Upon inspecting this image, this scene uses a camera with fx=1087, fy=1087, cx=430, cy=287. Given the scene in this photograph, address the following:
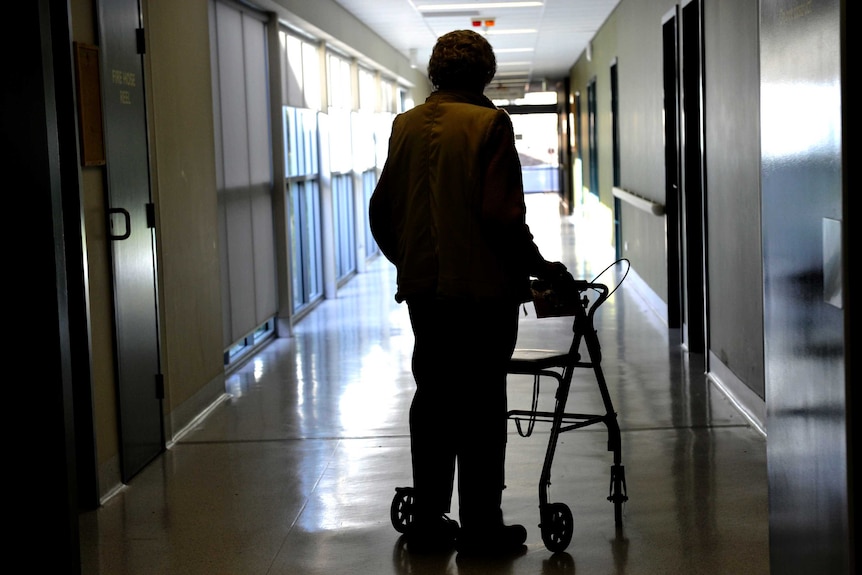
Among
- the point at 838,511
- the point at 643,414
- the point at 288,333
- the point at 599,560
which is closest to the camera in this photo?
the point at 838,511

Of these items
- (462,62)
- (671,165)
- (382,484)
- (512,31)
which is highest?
(512,31)

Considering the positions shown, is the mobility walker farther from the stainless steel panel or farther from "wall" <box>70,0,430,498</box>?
"wall" <box>70,0,430,498</box>

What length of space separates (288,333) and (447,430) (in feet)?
16.3

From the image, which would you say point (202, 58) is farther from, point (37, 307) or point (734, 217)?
point (37, 307)

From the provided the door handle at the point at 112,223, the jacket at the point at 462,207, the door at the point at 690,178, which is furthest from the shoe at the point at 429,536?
the door at the point at 690,178

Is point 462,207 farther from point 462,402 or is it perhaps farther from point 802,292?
point 802,292

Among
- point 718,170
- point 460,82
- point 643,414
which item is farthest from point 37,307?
point 718,170

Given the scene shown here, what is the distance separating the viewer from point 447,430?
132 inches

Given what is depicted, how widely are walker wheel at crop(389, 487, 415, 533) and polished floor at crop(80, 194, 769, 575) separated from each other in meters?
0.07

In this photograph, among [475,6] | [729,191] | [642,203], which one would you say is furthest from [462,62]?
[475,6]

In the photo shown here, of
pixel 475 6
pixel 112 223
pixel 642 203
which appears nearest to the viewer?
pixel 112 223

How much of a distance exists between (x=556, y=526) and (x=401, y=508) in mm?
506

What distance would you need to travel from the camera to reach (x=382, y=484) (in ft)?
13.7

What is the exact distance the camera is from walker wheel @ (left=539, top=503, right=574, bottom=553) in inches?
130
